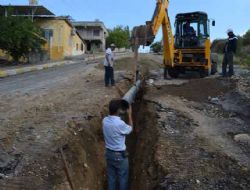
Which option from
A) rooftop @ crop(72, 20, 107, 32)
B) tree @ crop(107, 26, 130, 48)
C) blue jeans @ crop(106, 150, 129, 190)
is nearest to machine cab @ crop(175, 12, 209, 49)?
blue jeans @ crop(106, 150, 129, 190)

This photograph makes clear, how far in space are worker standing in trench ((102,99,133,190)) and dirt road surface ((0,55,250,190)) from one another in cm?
57

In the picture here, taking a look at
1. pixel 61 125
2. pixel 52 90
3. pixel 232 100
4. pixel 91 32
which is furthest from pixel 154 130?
pixel 91 32

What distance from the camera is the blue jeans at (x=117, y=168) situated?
27.3 ft

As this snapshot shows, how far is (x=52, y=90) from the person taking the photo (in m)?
17.2

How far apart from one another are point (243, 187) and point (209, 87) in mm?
10828

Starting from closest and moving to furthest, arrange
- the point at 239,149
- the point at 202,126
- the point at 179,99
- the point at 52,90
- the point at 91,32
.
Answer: the point at 239,149, the point at 202,126, the point at 179,99, the point at 52,90, the point at 91,32

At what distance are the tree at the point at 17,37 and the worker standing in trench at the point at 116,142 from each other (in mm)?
27257

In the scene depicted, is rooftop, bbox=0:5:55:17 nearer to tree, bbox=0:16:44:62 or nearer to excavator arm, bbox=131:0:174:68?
tree, bbox=0:16:44:62

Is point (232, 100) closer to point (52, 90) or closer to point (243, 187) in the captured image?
point (52, 90)

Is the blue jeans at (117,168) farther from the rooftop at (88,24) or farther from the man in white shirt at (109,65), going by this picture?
the rooftop at (88,24)

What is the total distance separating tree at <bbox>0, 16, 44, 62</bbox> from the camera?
34719 millimetres

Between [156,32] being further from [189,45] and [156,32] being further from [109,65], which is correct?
[189,45]

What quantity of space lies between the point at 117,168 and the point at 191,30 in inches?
588

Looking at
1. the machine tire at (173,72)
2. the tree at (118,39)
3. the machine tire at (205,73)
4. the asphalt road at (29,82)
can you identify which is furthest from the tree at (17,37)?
the tree at (118,39)
